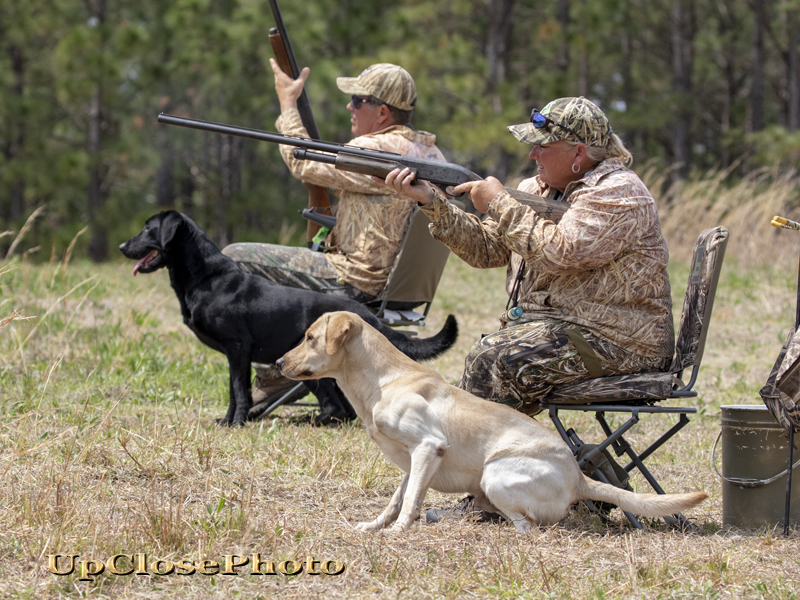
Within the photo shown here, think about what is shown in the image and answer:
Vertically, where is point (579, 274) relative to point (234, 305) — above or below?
above

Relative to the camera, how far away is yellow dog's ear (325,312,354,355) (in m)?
3.44

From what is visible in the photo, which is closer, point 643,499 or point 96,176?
point 643,499

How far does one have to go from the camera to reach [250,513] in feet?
10.4

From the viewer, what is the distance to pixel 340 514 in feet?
11.7

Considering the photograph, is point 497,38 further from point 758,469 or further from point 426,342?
point 758,469

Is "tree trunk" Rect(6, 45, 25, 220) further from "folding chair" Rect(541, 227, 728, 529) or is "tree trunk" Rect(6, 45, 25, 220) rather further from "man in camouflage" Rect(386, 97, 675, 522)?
"folding chair" Rect(541, 227, 728, 529)

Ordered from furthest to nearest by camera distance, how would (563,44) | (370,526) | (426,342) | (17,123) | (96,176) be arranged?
(563,44), (17,123), (96,176), (426,342), (370,526)

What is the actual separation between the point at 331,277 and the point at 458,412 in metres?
2.29

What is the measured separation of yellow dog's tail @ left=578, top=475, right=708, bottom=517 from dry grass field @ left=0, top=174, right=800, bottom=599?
0.45 ft

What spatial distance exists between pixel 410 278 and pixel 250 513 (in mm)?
2455

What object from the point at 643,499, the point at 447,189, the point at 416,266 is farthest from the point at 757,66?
the point at 643,499

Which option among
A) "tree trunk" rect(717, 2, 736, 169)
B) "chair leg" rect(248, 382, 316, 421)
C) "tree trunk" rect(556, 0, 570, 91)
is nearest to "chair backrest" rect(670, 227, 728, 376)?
"chair leg" rect(248, 382, 316, 421)

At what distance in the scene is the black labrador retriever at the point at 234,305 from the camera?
517cm

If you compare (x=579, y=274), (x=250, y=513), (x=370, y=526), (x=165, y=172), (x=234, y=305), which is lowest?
(x=165, y=172)
